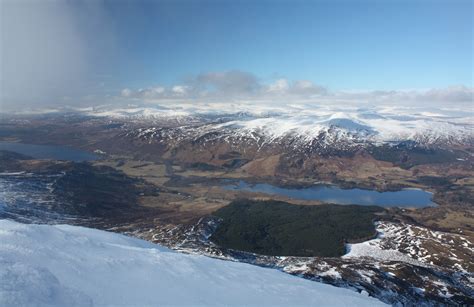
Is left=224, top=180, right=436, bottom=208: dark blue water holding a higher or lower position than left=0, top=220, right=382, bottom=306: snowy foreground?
lower

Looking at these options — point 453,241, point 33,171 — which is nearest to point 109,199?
point 33,171

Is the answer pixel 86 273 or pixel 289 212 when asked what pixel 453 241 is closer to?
pixel 289 212

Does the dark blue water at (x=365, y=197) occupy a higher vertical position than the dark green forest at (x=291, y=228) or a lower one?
lower

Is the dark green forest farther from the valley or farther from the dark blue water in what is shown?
the dark blue water

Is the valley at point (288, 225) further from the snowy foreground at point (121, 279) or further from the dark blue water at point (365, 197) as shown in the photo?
the snowy foreground at point (121, 279)

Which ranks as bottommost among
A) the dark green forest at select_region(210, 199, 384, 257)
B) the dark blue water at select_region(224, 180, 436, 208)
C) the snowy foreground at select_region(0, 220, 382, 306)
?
the dark blue water at select_region(224, 180, 436, 208)

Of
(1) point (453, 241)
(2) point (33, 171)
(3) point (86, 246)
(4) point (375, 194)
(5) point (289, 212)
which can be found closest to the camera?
(3) point (86, 246)

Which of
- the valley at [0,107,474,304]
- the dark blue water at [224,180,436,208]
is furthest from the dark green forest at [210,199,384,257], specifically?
the dark blue water at [224,180,436,208]

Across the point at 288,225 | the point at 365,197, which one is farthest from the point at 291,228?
the point at 365,197

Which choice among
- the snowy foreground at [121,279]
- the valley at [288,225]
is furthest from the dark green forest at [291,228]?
the snowy foreground at [121,279]
